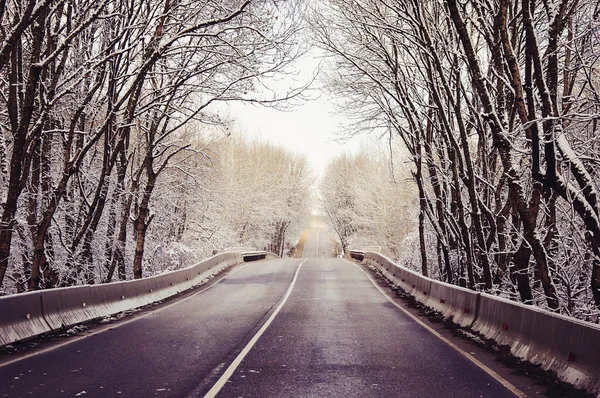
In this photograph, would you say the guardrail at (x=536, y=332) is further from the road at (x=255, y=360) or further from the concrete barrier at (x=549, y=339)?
the road at (x=255, y=360)

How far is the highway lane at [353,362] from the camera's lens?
6.65 metres

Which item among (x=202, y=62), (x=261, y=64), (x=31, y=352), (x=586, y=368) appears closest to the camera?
(x=586, y=368)

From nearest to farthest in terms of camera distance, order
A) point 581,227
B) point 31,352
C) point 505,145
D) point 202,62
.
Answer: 1. point 31,352
2. point 505,145
3. point 581,227
4. point 202,62

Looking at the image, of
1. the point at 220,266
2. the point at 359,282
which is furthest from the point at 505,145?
the point at 220,266

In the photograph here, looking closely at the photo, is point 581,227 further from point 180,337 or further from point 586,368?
point 180,337

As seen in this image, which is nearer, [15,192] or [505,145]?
[505,145]

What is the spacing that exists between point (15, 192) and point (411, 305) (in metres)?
10.5

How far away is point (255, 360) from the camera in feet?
27.6

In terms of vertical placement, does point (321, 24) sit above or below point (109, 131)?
above

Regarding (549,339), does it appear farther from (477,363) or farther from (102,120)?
(102,120)

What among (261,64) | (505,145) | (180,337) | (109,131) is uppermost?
(261,64)

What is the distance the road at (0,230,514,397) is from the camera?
21.7 ft

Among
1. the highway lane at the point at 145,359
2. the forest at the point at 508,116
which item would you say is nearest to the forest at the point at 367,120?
the forest at the point at 508,116

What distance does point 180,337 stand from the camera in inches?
412
